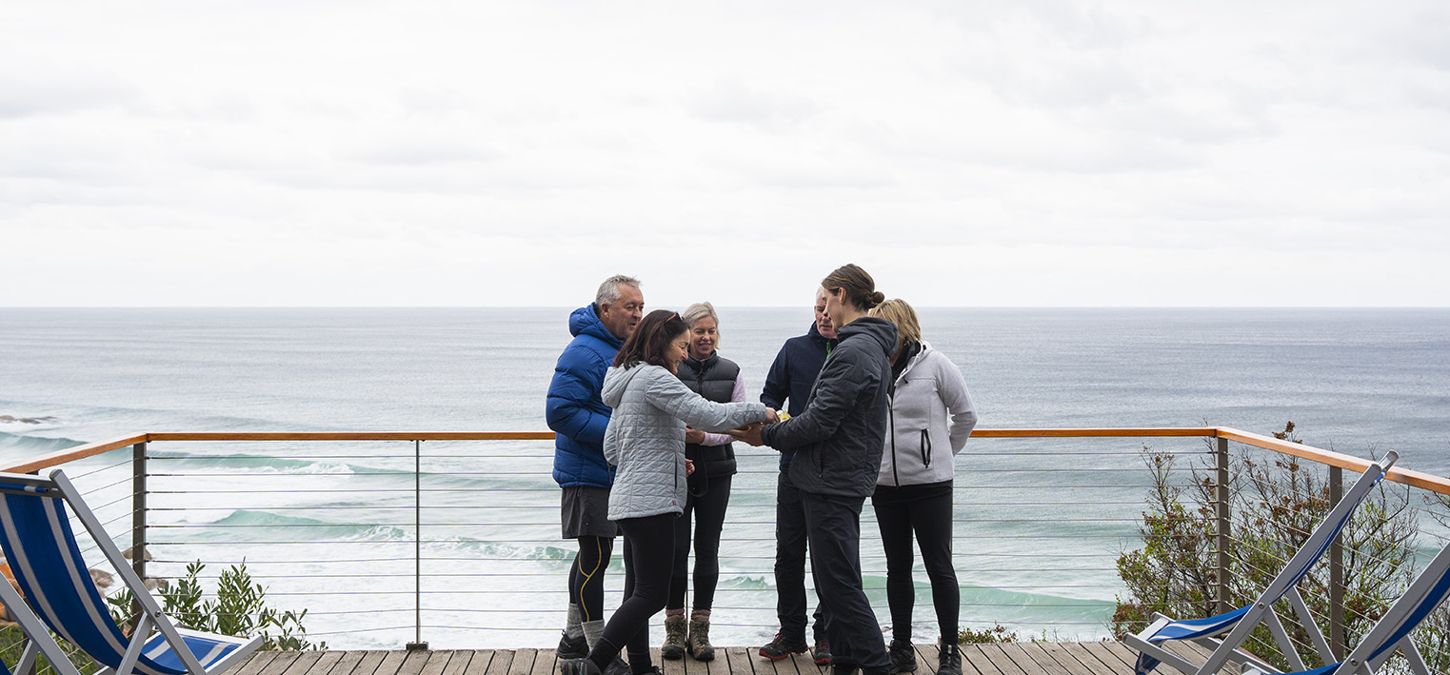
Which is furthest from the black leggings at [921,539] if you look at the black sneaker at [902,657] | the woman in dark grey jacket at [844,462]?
the woman in dark grey jacket at [844,462]

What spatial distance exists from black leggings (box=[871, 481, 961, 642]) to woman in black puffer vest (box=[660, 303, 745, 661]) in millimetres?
556

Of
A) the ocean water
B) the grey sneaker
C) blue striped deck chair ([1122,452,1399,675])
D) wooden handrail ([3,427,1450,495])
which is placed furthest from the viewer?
the ocean water

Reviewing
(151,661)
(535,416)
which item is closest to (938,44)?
(535,416)

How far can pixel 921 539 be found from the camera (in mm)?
3844

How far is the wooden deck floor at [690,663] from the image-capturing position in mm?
3980

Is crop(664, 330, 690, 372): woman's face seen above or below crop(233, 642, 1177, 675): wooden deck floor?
above

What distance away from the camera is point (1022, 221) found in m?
52.1

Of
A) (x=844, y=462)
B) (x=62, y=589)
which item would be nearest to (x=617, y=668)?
(x=844, y=462)

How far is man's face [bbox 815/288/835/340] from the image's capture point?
3.93 metres

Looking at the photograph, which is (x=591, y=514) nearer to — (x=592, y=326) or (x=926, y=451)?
(x=592, y=326)

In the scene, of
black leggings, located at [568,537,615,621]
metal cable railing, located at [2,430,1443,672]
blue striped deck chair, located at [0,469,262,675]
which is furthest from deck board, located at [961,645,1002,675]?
blue striped deck chair, located at [0,469,262,675]

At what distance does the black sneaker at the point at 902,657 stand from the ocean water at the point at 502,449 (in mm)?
825

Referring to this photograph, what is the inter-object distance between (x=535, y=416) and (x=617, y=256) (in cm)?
2516

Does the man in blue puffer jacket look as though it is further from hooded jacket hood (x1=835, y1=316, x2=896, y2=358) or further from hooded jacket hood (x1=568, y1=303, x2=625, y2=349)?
hooded jacket hood (x1=835, y1=316, x2=896, y2=358)
